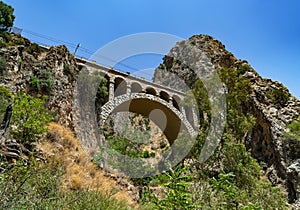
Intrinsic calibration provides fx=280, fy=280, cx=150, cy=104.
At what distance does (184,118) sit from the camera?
18.0 metres

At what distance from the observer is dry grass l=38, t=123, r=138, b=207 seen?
6939 millimetres

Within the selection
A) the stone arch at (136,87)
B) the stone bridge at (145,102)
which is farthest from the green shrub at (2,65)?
the stone arch at (136,87)

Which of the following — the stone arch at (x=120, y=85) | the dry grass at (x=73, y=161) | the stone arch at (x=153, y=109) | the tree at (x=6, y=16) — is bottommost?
the dry grass at (x=73, y=161)

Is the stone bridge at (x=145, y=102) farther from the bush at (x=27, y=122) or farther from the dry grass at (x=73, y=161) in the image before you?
the bush at (x=27, y=122)

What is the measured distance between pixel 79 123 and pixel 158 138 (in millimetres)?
10828

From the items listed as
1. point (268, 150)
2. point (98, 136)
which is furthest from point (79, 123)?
point (268, 150)

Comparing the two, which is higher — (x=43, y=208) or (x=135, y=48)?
(x=135, y=48)

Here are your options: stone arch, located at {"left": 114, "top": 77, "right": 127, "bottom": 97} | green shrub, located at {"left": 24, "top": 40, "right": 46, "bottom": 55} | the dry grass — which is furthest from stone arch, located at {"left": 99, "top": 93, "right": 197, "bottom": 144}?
the dry grass

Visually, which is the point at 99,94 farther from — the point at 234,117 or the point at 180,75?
the point at 180,75

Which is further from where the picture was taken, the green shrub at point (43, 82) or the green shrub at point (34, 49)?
the green shrub at point (34, 49)

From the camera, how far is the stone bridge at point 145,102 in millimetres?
15992

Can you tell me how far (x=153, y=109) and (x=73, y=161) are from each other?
988cm

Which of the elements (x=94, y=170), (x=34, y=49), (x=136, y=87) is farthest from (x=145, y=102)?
(x=94, y=170)

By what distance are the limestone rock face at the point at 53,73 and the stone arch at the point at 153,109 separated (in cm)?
295
